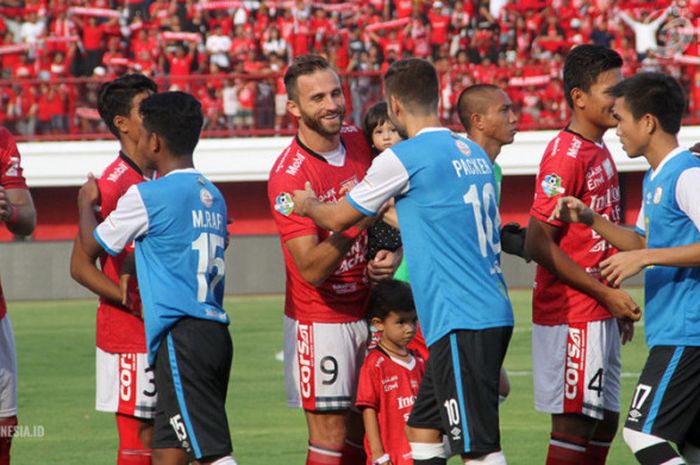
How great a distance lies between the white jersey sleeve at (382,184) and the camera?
5.20m

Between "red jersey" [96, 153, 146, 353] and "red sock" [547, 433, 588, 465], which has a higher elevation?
"red jersey" [96, 153, 146, 353]

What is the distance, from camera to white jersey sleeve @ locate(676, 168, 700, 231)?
5.19 m

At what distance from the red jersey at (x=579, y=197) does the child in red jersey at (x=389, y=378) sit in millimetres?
765

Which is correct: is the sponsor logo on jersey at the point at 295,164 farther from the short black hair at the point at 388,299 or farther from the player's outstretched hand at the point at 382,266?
the short black hair at the point at 388,299

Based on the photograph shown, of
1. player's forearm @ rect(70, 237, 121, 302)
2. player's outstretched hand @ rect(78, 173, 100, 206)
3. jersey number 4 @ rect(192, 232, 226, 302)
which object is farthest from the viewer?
player's outstretched hand @ rect(78, 173, 100, 206)

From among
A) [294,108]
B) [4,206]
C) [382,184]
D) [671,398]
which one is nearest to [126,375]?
[4,206]

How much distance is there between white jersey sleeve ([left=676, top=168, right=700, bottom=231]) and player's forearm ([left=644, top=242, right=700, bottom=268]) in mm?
115

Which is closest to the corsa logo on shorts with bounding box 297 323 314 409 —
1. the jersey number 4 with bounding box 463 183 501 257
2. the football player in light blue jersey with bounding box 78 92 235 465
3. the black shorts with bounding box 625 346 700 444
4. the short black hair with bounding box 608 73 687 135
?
the football player in light blue jersey with bounding box 78 92 235 465

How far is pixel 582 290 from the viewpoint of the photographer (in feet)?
20.4

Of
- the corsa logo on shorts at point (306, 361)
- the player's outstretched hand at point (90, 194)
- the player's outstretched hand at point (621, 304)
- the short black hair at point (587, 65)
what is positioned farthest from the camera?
the short black hair at point (587, 65)

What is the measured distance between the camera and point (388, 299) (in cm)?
625

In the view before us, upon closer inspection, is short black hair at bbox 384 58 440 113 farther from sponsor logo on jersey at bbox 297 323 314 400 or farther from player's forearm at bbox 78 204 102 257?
player's forearm at bbox 78 204 102 257

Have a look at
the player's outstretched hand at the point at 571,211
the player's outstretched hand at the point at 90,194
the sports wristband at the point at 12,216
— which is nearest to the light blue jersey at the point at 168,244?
the player's outstretched hand at the point at 90,194

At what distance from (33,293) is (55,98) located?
3.68 m
